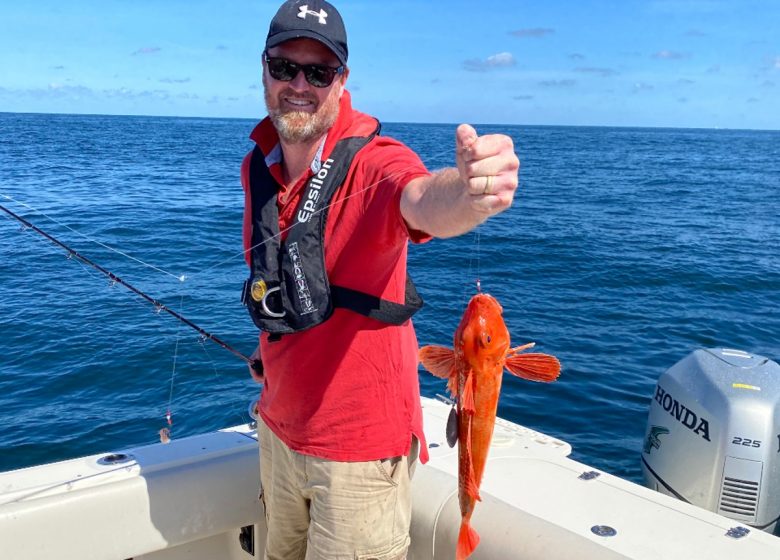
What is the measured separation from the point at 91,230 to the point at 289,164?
16219mm

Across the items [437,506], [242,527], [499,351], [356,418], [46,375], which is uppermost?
[499,351]

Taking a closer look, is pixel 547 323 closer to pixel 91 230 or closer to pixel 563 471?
pixel 563 471

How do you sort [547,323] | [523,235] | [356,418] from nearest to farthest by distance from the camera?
[356,418] < [547,323] < [523,235]

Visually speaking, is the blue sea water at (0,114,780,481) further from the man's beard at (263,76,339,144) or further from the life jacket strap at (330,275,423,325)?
the life jacket strap at (330,275,423,325)

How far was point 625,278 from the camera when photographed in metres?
15.9

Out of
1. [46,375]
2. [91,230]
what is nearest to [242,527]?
[46,375]

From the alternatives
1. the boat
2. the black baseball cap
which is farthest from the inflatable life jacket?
the boat

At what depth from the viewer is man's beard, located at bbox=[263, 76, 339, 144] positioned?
8.98 ft

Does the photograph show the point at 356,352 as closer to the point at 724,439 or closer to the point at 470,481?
the point at 470,481

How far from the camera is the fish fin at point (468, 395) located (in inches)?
95.0

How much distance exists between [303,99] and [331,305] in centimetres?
84

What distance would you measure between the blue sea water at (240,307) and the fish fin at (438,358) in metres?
5.91

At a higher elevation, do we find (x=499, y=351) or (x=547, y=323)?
(x=499, y=351)

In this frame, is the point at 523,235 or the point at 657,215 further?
the point at 657,215
